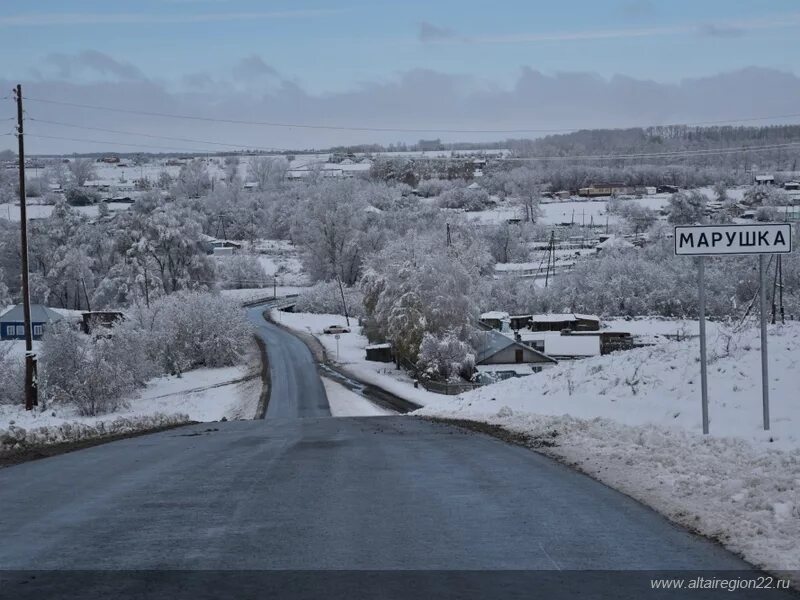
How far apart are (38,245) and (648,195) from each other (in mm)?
101881

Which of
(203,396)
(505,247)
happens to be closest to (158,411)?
(203,396)

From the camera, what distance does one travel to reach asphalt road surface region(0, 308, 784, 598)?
6562 mm

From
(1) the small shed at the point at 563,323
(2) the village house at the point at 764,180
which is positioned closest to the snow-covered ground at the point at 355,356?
(1) the small shed at the point at 563,323

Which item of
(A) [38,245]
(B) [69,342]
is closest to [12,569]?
(B) [69,342]

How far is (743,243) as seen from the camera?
1188cm

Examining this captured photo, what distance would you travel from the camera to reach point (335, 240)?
112500 mm

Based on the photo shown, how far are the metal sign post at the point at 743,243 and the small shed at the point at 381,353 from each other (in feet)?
189

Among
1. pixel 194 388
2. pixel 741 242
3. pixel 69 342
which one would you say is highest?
pixel 741 242

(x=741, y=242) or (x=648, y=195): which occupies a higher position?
(x=648, y=195)

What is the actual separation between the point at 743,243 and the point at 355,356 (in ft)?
192

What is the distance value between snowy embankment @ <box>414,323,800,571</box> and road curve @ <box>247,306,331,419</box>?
67.6 feet

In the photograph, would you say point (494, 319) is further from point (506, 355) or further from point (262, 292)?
point (262, 292)

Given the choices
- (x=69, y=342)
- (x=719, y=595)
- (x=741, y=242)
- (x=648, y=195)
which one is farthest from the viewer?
(x=648, y=195)

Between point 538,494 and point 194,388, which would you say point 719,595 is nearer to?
point 538,494
